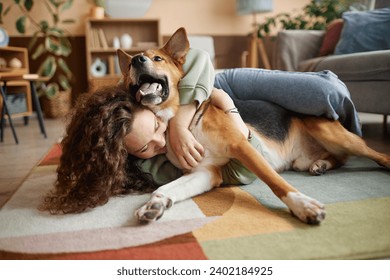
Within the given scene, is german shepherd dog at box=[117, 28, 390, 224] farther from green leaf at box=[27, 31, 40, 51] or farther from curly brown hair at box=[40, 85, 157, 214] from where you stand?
green leaf at box=[27, 31, 40, 51]

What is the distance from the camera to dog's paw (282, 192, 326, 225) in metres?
1.10

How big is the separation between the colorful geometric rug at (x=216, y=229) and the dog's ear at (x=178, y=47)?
66 centimetres

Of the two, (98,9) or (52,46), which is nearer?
(52,46)

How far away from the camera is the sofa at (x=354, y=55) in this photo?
2504 millimetres

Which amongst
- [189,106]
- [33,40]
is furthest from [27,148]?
[33,40]

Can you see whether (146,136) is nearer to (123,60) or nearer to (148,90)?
(148,90)

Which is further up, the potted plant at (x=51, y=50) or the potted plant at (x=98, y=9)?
the potted plant at (x=98, y=9)

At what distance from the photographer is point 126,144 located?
1442 mm

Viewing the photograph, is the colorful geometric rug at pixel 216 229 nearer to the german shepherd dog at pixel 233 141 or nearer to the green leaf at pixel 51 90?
the german shepherd dog at pixel 233 141

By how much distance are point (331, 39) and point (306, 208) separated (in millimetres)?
3093

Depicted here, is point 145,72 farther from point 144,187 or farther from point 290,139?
point 290,139

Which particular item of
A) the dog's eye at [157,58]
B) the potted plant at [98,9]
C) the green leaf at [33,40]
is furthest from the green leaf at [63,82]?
the dog's eye at [157,58]
